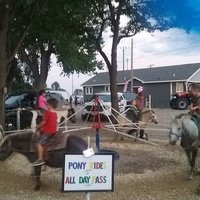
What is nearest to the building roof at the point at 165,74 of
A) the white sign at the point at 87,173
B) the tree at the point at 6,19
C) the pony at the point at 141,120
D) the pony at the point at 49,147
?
the pony at the point at 141,120

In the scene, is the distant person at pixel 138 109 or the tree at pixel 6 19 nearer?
the tree at pixel 6 19

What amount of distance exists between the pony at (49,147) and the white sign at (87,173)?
2192 millimetres

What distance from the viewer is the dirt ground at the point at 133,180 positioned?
9.26 meters

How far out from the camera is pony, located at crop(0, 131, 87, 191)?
9680 millimetres

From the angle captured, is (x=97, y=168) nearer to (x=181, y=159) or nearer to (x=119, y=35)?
(x=181, y=159)

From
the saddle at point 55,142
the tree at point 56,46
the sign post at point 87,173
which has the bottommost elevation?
the sign post at point 87,173

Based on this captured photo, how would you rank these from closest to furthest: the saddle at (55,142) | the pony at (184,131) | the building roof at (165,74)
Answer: the saddle at (55,142), the pony at (184,131), the building roof at (165,74)

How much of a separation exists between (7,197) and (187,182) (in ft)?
12.2

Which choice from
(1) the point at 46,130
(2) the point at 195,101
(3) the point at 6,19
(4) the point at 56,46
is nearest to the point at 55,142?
(1) the point at 46,130

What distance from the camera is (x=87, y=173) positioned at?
718 centimetres

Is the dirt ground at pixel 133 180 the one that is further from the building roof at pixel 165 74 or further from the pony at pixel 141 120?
the building roof at pixel 165 74

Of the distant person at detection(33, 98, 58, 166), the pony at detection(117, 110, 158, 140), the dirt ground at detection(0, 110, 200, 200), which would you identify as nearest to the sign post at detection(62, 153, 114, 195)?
the dirt ground at detection(0, 110, 200, 200)

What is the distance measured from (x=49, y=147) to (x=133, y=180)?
6.97 ft

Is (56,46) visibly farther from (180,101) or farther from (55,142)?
(55,142)
